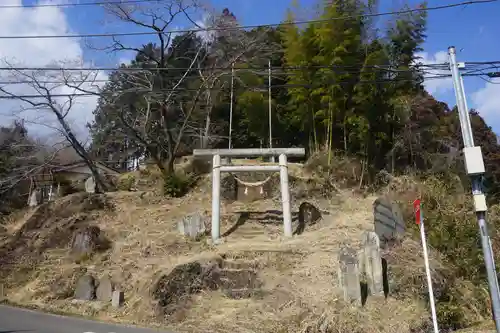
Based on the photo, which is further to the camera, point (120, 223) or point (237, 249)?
point (120, 223)

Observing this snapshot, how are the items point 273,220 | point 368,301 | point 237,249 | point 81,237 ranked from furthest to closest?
point 273,220 < point 81,237 < point 237,249 < point 368,301

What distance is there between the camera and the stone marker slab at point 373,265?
8484mm

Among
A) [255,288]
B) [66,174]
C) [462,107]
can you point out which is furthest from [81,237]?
[66,174]

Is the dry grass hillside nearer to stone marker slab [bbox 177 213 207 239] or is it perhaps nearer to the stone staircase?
the stone staircase

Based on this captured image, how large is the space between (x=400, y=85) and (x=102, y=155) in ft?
50.1

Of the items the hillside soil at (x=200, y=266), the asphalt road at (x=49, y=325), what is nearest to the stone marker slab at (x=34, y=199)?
the hillside soil at (x=200, y=266)

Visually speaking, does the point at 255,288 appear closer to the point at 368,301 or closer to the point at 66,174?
the point at 368,301

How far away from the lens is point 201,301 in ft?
30.6

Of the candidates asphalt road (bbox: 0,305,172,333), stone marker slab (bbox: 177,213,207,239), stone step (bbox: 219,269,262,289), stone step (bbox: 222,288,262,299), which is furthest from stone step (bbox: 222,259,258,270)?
asphalt road (bbox: 0,305,172,333)

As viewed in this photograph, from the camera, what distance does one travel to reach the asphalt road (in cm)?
778

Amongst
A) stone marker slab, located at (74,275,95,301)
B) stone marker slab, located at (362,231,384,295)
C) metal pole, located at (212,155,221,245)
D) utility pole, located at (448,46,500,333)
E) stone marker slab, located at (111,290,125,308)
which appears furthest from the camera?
metal pole, located at (212,155,221,245)

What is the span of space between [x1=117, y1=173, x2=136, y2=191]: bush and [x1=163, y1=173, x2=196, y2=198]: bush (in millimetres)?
2124

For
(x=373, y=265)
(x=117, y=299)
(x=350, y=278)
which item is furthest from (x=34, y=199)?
(x=373, y=265)

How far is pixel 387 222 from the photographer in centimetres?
1025
